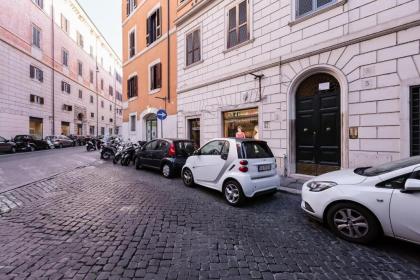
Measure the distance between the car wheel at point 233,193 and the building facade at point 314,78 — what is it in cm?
346

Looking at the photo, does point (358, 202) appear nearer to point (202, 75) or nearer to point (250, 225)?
point (250, 225)

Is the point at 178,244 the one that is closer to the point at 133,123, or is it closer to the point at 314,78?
the point at 314,78

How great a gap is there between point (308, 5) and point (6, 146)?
20.3 metres

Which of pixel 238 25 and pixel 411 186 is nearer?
pixel 411 186

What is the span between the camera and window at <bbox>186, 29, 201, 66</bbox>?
11.5 meters

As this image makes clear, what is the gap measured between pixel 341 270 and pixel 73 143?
96.5 feet

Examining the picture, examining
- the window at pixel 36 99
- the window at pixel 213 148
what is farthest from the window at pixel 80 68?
the window at pixel 213 148

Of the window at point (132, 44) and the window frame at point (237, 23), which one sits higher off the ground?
the window at point (132, 44)

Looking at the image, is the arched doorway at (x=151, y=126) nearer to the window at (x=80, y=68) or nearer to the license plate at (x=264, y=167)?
the license plate at (x=264, y=167)

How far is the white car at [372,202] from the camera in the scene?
2.75m

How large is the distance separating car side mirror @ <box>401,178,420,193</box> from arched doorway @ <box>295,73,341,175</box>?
13.6 feet

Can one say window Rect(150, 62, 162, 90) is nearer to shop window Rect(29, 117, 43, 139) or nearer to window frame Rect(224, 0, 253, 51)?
window frame Rect(224, 0, 253, 51)

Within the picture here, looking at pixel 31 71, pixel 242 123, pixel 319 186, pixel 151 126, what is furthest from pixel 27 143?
pixel 319 186

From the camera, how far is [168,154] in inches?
309
